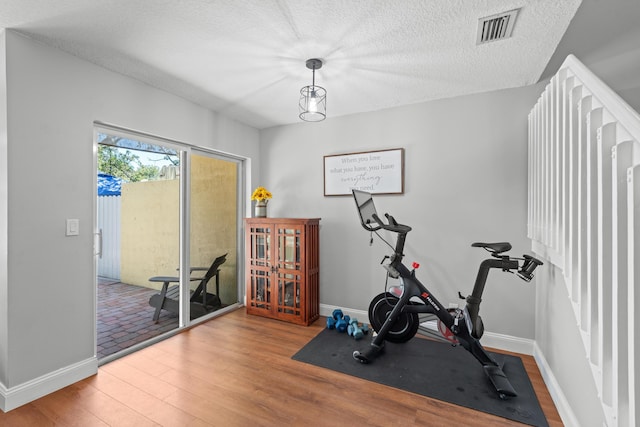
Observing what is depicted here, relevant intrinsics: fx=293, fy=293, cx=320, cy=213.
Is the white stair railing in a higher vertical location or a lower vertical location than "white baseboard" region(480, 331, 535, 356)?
higher

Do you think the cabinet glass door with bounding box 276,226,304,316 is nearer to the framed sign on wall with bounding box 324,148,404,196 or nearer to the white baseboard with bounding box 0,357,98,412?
the framed sign on wall with bounding box 324,148,404,196

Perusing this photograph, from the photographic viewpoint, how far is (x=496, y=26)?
1866 millimetres

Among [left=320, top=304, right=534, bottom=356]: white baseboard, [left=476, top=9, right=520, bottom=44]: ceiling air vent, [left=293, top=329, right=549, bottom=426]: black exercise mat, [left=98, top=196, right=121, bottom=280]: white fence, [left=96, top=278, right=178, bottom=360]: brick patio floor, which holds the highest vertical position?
[left=476, top=9, right=520, bottom=44]: ceiling air vent

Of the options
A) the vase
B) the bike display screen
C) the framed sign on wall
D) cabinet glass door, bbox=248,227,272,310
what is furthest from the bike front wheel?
the vase

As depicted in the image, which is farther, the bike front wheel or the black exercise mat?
the bike front wheel

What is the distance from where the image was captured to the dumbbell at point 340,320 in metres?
3.09

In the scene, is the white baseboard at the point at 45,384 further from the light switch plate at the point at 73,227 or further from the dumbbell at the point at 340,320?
the dumbbell at the point at 340,320

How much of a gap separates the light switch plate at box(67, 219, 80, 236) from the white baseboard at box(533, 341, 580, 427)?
3500 millimetres

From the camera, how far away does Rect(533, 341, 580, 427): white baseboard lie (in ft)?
5.68

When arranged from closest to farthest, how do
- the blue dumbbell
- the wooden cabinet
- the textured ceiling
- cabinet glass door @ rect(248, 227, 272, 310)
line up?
the textured ceiling → the blue dumbbell → the wooden cabinet → cabinet glass door @ rect(248, 227, 272, 310)

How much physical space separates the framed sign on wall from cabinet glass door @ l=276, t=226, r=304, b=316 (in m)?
0.70

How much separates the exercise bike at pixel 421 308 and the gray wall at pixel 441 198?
0.44 meters

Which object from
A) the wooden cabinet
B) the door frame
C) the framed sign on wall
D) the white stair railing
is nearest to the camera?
the white stair railing

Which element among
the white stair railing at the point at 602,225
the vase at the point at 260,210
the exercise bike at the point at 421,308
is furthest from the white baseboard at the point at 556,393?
the vase at the point at 260,210
